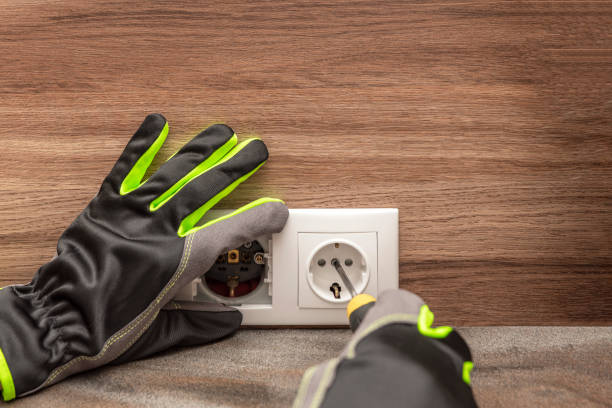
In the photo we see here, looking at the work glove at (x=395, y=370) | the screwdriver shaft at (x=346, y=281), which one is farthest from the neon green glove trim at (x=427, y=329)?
the screwdriver shaft at (x=346, y=281)

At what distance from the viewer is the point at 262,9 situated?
1.94 feet

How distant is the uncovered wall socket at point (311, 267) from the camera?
60 centimetres

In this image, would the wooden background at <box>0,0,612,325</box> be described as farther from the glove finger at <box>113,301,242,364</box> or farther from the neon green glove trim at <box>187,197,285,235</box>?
the glove finger at <box>113,301,242,364</box>

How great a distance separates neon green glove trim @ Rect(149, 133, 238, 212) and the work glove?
0.29m

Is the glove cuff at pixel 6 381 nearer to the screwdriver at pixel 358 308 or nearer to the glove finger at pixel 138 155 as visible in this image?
the glove finger at pixel 138 155

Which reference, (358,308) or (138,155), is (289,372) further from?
(138,155)

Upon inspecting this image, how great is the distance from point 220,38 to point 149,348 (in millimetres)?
401

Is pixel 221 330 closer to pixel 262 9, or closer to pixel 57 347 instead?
pixel 57 347

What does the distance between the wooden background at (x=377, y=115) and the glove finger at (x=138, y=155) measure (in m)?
0.03

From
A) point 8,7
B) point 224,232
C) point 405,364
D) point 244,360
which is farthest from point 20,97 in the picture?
point 405,364

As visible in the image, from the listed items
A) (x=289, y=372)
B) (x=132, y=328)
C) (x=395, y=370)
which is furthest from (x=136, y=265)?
(x=395, y=370)

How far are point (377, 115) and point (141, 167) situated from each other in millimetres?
315

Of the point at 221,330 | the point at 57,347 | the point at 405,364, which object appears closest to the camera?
the point at 405,364

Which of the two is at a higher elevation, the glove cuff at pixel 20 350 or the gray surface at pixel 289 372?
the glove cuff at pixel 20 350
